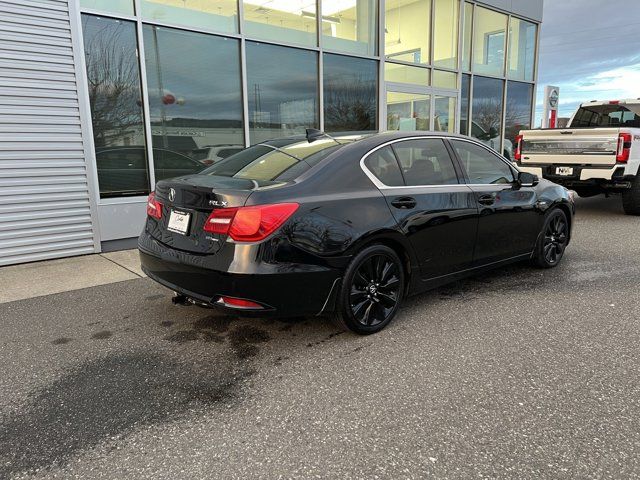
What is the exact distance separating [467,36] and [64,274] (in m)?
10.9

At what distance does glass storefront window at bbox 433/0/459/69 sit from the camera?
11547mm

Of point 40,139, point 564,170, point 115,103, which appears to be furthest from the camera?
point 564,170

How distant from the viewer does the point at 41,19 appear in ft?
19.1

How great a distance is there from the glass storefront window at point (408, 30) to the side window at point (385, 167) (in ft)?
23.8

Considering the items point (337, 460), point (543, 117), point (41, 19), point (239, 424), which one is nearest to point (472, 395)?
point (337, 460)

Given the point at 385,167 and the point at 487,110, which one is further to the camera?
the point at 487,110

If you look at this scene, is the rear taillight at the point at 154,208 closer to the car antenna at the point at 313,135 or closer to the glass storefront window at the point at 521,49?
the car antenna at the point at 313,135

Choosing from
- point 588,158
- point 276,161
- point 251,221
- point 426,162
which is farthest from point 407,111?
point 251,221

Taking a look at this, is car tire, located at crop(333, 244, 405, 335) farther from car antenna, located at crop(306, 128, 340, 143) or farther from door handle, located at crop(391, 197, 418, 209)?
car antenna, located at crop(306, 128, 340, 143)

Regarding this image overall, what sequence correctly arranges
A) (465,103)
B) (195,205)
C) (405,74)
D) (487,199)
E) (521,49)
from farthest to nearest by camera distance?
(521,49) < (465,103) < (405,74) < (487,199) < (195,205)

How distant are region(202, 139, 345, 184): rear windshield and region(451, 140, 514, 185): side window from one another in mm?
1300

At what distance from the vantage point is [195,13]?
286 inches

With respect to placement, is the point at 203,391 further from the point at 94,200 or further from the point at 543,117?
the point at 543,117

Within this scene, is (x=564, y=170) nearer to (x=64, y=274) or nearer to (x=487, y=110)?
(x=487, y=110)
